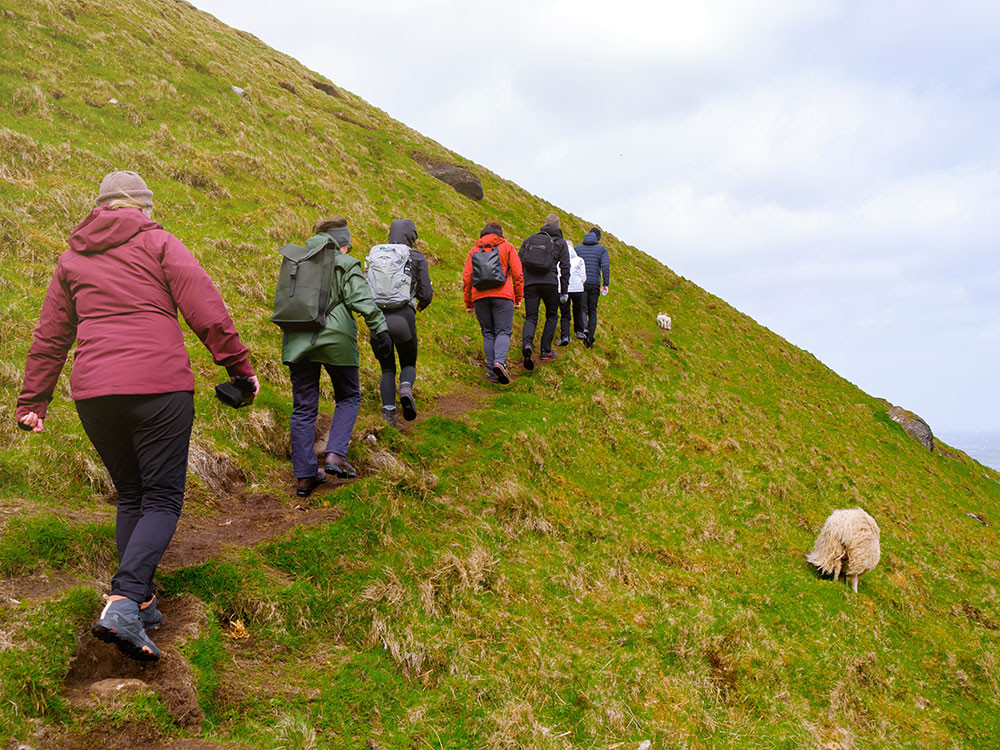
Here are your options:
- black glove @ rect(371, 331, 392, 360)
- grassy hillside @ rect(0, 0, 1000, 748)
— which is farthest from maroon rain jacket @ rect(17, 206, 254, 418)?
black glove @ rect(371, 331, 392, 360)

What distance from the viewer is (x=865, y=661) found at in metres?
6.98

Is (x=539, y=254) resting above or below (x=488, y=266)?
above

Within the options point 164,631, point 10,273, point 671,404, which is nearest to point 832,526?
point 671,404

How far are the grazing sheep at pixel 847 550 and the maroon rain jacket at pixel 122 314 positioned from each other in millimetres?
9430

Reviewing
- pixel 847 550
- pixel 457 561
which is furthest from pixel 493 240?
pixel 847 550

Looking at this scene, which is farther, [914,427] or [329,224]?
[914,427]

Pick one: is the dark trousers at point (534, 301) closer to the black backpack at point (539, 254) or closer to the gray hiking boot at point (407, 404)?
the black backpack at point (539, 254)

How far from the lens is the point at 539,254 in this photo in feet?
39.9

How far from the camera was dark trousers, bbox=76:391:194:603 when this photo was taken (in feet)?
12.3

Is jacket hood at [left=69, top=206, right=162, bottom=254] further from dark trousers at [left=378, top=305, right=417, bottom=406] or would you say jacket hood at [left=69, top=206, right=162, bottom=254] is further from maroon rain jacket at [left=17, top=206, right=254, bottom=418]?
dark trousers at [left=378, top=305, right=417, bottom=406]

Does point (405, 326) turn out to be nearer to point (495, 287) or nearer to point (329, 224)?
point (329, 224)

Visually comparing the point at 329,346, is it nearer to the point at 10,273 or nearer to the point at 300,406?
the point at 300,406

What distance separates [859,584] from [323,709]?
9.17 metres

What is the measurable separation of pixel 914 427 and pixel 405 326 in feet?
96.7
